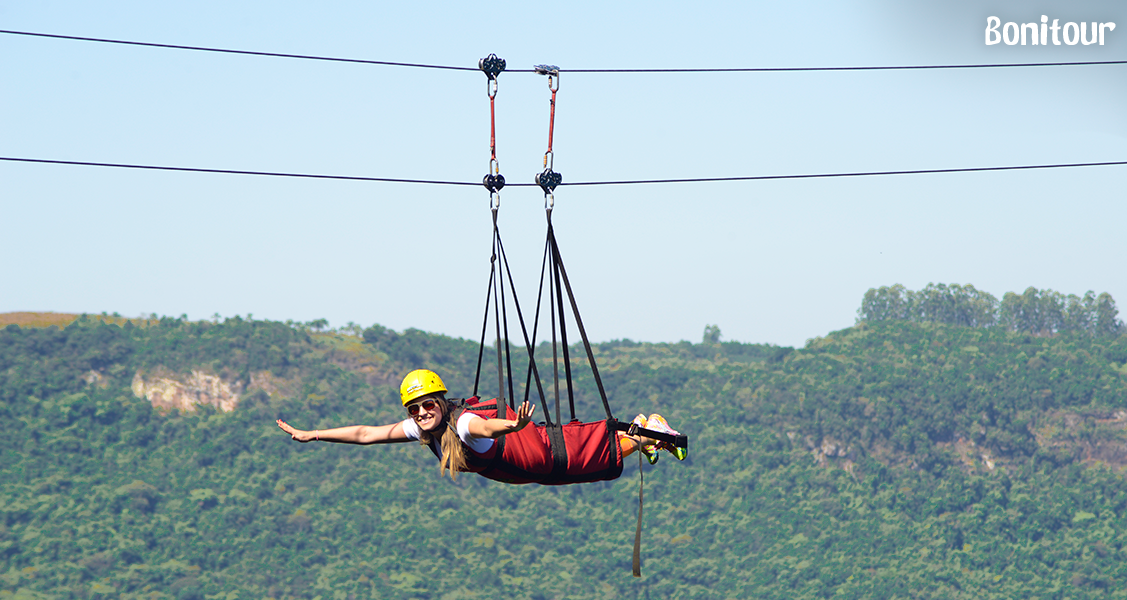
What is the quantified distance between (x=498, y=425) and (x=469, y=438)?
13.7 inches

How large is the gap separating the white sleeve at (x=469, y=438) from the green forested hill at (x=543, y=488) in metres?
64.8

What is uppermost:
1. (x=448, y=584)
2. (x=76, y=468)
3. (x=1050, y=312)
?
(x=1050, y=312)

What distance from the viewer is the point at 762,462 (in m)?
92.3

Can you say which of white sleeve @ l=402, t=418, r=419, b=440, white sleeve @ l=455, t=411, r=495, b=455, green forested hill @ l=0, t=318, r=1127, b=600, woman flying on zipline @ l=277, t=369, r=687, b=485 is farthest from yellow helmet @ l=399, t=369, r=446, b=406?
green forested hill @ l=0, t=318, r=1127, b=600

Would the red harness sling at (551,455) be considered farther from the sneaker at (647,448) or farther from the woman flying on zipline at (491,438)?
the sneaker at (647,448)

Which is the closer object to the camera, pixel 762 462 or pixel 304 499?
pixel 304 499

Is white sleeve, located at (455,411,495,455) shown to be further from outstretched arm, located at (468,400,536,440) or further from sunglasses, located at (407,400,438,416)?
sunglasses, located at (407,400,438,416)

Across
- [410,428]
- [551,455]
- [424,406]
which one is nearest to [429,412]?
[424,406]

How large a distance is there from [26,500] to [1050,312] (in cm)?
7569

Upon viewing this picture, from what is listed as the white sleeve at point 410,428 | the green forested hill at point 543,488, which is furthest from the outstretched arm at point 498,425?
the green forested hill at point 543,488

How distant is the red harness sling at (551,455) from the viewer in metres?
8.77

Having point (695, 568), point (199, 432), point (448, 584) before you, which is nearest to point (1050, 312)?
point (695, 568)

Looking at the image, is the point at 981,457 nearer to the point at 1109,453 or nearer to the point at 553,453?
the point at 1109,453

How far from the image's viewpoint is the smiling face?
8586 millimetres
